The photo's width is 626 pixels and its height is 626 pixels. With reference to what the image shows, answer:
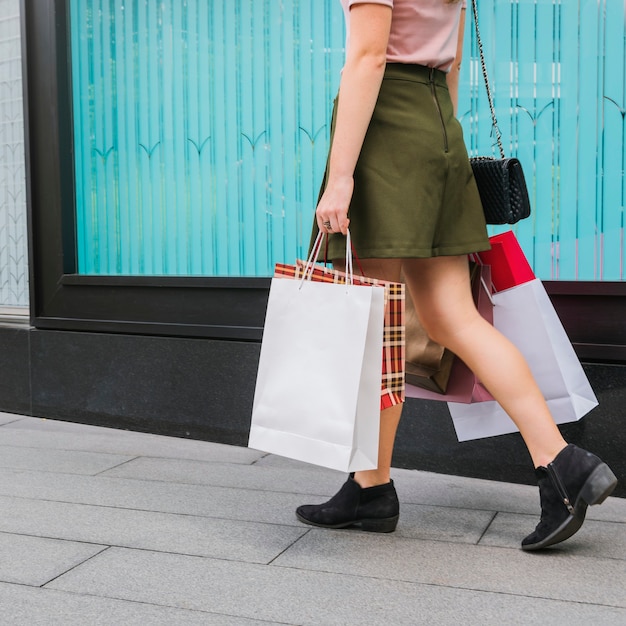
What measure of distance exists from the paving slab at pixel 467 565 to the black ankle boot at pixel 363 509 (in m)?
0.05

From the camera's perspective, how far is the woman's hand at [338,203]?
2.54 meters

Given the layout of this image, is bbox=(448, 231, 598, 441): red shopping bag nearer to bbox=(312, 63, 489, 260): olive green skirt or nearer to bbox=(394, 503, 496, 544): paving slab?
bbox=(312, 63, 489, 260): olive green skirt

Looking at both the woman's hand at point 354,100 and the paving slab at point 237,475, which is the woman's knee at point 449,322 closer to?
the woman's hand at point 354,100

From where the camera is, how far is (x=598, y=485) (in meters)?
2.42

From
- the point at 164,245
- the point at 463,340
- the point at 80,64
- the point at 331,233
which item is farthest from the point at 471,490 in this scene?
the point at 80,64

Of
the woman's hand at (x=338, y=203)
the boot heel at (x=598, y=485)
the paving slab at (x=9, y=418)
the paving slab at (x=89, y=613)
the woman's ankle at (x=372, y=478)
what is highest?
the woman's hand at (x=338, y=203)

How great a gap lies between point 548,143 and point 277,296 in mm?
1585

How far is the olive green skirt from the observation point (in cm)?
259

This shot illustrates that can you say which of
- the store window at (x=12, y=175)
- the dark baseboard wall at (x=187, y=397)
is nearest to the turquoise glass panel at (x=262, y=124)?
the dark baseboard wall at (x=187, y=397)

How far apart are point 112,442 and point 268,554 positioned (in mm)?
1817

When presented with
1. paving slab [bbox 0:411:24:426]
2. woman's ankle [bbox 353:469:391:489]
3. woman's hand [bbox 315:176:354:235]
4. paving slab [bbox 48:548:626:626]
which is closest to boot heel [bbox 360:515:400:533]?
woman's ankle [bbox 353:469:391:489]

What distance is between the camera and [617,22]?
3.43 metres

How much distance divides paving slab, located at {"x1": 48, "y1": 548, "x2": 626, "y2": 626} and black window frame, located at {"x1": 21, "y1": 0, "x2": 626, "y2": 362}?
1.81m

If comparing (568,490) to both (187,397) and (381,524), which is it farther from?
(187,397)
